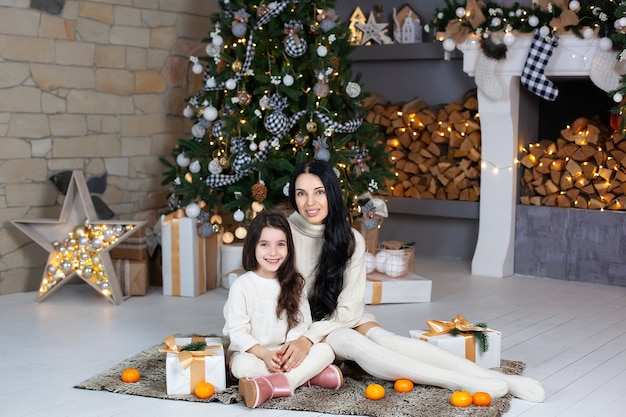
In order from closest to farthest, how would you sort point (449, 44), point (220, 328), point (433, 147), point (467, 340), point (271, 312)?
point (271, 312)
point (467, 340)
point (220, 328)
point (449, 44)
point (433, 147)

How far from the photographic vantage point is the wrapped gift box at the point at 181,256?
4.82m

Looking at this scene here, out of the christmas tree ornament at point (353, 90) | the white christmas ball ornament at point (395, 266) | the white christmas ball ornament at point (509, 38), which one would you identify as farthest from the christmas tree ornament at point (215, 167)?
the white christmas ball ornament at point (509, 38)

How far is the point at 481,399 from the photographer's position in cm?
294

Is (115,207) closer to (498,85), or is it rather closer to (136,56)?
(136,56)

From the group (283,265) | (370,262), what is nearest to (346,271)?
(283,265)

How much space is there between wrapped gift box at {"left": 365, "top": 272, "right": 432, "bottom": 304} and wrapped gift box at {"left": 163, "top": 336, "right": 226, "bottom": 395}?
5.28ft

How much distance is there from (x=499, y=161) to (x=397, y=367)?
8.53ft

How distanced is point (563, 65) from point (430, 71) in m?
1.31

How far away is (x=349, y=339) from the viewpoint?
3193 mm

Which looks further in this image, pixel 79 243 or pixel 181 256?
pixel 181 256

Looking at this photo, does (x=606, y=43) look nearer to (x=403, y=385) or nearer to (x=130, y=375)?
(x=403, y=385)

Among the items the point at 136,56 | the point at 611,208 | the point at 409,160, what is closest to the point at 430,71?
the point at 409,160

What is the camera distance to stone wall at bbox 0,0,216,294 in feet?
15.9

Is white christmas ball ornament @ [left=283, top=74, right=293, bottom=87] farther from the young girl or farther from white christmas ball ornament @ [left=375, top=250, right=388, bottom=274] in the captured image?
the young girl
